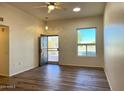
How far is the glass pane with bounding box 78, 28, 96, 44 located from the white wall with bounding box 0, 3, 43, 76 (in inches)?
90.9

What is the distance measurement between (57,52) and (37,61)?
143 cm

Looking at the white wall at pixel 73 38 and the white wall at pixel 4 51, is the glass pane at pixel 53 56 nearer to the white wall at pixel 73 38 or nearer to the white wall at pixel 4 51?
the white wall at pixel 73 38

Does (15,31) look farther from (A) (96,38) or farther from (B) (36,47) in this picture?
(A) (96,38)

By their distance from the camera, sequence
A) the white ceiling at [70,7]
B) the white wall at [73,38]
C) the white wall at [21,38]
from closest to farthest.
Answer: the white ceiling at [70,7] < the white wall at [21,38] < the white wall at [73,38]

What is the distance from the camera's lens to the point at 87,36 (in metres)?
6.79

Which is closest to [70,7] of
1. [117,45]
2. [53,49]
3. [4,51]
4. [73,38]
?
[73,38]

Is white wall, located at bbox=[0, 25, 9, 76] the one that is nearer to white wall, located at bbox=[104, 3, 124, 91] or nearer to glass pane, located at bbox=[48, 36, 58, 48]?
glass pane, located at bbox=[48, 36, 58, 48]

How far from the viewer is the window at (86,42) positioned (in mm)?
6652

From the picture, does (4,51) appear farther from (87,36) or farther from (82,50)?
(87,36)

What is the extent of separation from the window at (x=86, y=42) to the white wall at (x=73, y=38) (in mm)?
218

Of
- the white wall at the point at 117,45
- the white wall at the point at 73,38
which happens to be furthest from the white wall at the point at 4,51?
the white wall at the point at 117,45

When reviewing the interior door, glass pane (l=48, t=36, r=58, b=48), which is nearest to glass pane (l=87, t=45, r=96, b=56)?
glass pane (l=48, t=36, r=58, b=48)

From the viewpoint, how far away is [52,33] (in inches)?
293

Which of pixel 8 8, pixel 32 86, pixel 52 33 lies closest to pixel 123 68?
pixel 32 86
